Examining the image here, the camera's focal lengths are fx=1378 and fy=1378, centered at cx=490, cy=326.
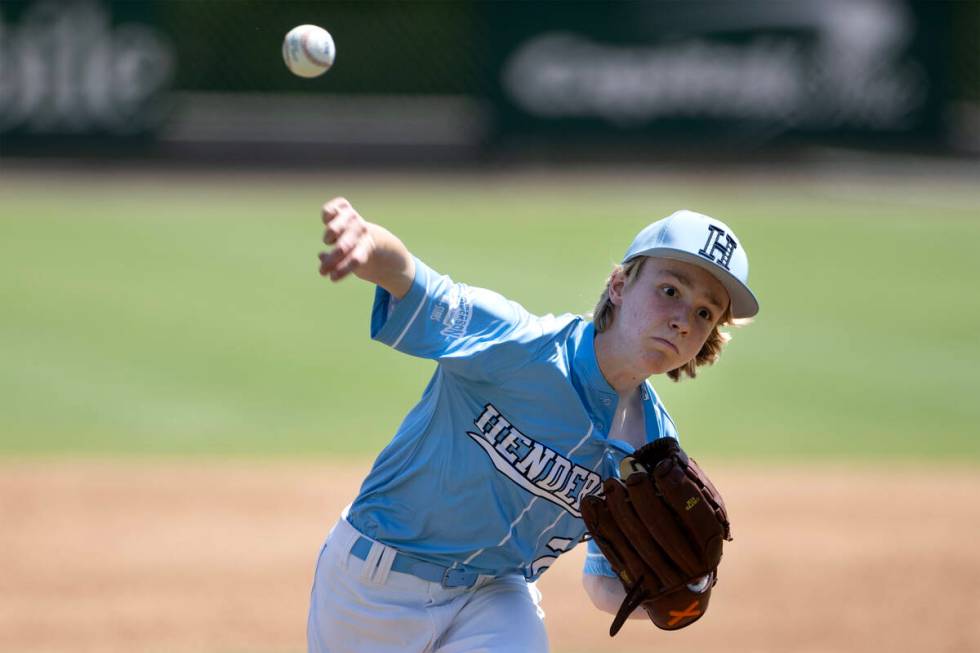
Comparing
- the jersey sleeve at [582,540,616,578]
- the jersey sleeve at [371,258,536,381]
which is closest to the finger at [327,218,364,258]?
the jersey sleeve at [371,258,536,381]

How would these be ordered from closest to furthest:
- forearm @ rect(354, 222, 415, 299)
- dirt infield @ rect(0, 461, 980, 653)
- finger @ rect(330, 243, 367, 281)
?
finger @ rect(330, 243, 367, 281) → forearm @ rect(354, 222, 415, 299) → dirt infield @ rect(0, 461, 980, 653)

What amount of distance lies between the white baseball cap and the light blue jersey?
0.99ft

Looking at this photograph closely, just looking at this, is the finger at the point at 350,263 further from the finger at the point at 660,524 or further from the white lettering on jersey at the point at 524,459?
the finger at the point at 660,524

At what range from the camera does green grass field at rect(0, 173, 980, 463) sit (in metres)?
9.96

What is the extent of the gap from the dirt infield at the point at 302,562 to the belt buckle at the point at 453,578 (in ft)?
8.52

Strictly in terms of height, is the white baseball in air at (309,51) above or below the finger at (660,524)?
above

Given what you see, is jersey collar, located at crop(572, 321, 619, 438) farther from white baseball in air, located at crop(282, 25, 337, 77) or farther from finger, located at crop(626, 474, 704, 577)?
white baseball in air, located at crop(282, 25, 337, 77)

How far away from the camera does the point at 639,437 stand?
145 inches

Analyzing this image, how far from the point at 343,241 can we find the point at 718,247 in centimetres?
101

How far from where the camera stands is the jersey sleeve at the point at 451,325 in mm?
3258

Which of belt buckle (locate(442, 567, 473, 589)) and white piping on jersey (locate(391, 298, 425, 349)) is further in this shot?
belt buckle (locate(442, 567, 473, 589))

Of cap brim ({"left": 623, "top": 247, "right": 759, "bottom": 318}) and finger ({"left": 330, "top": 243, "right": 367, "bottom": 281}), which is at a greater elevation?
cap brim ({"left": 623, "top": 247, "right": 759, "bottom": 318})

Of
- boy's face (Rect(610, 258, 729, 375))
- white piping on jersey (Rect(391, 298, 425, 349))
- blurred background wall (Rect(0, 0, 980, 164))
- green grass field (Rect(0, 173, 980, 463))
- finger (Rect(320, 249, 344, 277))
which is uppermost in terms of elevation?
blurred background wall (Rect(0, 0, 980, 164))

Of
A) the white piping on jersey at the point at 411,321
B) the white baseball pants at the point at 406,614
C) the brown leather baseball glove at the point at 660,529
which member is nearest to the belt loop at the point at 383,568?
the white baseball pants at the point at 406,614
